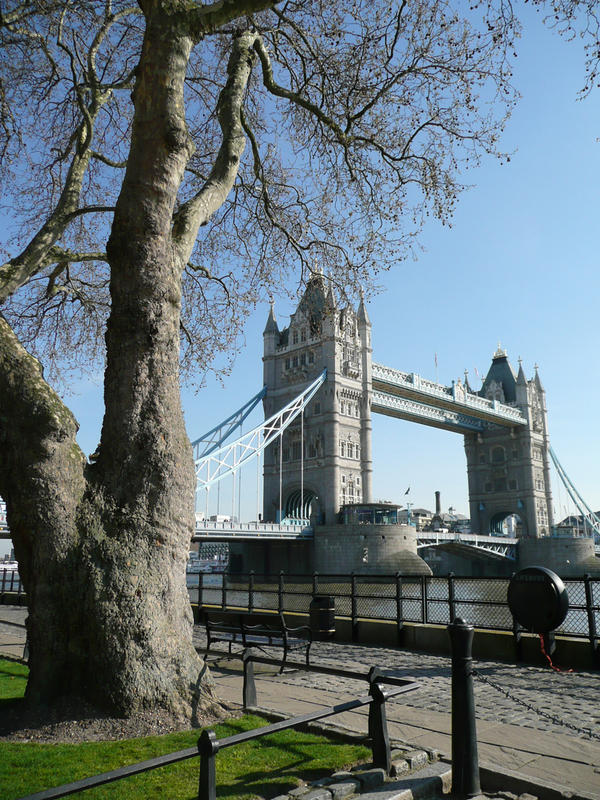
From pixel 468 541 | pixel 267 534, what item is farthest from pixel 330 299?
pixel 468 541

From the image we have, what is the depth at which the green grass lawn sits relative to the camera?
11.5 ft

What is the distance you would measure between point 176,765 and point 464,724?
5.66 feet

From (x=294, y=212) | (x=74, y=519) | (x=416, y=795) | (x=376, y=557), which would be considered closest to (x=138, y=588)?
(x=74, y=519)

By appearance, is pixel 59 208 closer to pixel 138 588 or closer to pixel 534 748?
pixel 138 588

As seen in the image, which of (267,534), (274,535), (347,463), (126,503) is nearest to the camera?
(126,503)

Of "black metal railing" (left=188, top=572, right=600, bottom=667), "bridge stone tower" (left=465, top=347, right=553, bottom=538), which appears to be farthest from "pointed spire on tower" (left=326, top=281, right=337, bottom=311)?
"bridge stone tower" (left=465, top=347, right=553, bottom=538)

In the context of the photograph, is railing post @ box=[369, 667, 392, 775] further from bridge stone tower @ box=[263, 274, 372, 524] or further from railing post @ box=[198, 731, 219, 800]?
bridge stone tower @ box=[263, 274, 372, 524]

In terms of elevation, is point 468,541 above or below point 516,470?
below

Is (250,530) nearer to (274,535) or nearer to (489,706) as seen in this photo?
(274,535)

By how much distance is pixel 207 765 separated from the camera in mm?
2857

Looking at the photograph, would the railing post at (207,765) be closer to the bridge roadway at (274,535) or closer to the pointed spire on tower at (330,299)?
the pointed spire on tower at (330,299)

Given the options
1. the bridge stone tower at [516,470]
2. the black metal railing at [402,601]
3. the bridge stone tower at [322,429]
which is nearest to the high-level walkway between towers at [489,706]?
the black metal railing at [402,601]

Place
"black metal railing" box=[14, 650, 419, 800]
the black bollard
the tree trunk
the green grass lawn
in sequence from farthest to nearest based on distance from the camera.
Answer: the tree trunk < the black bollard < the green grass lawn < "black metal railing" box=[14, 650, 419, 800]

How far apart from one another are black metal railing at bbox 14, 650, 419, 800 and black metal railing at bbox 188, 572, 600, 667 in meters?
3.00
